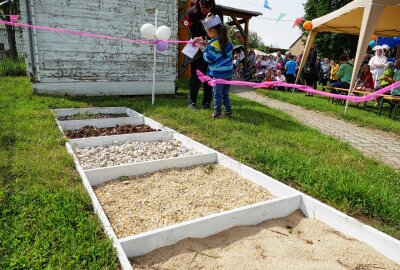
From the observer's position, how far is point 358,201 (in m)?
2.85

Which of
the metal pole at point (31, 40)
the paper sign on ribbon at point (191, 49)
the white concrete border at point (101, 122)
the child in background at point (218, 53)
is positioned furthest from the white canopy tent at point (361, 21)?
the metal pole at point (31, 40)

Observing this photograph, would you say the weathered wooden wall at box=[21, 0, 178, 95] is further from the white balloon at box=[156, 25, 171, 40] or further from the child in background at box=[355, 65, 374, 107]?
the child in background at box=[355, 65, 374, 107]

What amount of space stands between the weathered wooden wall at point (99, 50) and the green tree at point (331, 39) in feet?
94.2

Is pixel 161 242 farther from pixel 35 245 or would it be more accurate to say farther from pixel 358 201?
pixel 358 201

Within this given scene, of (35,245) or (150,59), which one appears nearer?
(35,245)

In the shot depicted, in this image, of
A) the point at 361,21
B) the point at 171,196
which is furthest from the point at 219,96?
the point at 361,21

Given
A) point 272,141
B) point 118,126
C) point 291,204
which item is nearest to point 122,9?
point 118,126

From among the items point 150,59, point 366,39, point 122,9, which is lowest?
point 150,59

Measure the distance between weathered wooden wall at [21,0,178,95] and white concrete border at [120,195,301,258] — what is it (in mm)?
7210

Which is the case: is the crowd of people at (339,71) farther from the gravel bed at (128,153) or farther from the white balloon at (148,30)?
the gravel bed at (128,153)

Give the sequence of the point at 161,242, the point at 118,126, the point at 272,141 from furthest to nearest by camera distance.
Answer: the point at 118,126, the point at 272,141, the point at 161,242

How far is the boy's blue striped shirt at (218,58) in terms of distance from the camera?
18.9ft

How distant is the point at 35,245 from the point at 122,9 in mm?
7949

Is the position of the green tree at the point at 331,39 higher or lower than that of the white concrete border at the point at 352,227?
higher
